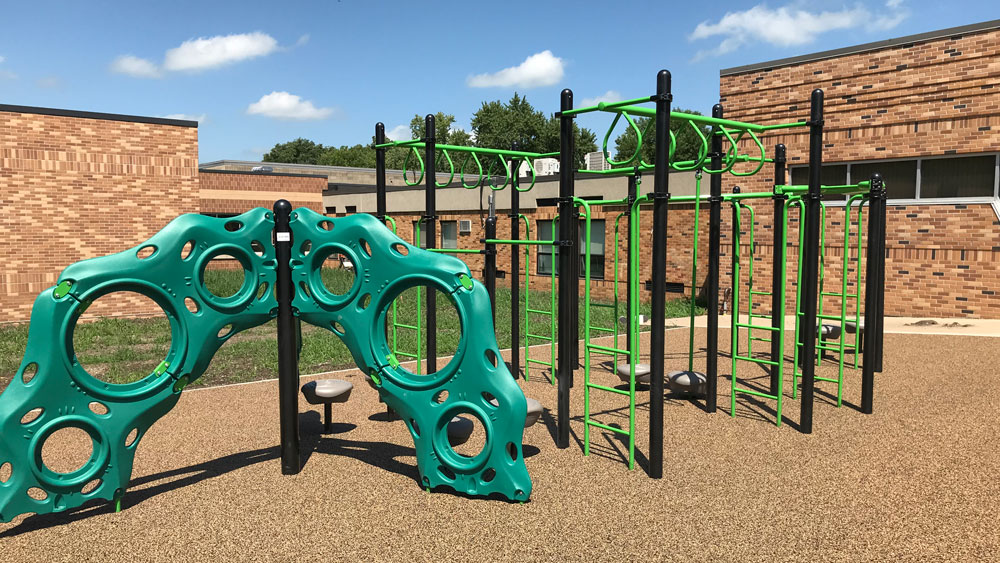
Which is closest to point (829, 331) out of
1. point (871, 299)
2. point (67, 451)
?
point (871, 299)

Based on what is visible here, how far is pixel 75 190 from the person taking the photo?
50.1 feet

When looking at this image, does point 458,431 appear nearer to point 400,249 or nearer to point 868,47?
point 400,249

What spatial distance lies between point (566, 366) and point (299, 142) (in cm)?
8664

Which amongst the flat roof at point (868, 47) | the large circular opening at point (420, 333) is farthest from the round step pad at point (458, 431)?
the flat roof at point (868, 47)

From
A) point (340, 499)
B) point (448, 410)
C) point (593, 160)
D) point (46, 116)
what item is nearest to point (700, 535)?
point (448, 410)

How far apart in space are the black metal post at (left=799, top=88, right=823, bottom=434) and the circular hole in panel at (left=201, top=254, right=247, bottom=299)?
13335mm

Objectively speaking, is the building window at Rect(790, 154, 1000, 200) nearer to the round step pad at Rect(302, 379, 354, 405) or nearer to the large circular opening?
the large circular opening

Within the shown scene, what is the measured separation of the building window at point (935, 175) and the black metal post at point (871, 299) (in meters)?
6.20

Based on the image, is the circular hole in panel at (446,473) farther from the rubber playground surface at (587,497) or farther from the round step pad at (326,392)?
the round step pad at (326,392)

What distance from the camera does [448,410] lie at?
545cm

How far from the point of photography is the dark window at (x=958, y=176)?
541 inches

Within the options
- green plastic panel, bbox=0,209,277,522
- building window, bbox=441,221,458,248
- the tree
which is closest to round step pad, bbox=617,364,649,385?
green plastic panel, bbox=0,209,277,522

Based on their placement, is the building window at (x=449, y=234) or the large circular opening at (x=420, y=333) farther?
the building window at (x=449, y=234)

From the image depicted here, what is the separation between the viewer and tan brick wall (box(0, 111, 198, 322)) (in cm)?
1477
